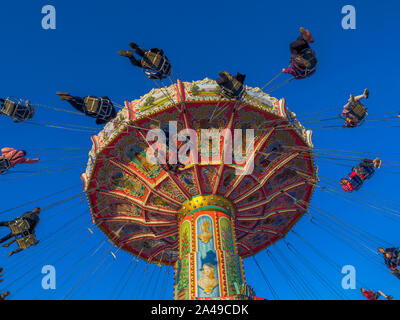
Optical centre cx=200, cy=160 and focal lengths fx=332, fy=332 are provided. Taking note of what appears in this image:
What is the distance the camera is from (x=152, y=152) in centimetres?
1312

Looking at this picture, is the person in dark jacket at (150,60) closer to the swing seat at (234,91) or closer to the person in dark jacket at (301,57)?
the swing seat at (234,91)

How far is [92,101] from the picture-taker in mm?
10594

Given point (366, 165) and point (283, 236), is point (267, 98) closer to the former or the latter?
point (366, 165)

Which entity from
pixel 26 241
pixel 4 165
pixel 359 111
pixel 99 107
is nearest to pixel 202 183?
pixel 99 107

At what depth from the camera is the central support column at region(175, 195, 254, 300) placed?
1112 centimetres

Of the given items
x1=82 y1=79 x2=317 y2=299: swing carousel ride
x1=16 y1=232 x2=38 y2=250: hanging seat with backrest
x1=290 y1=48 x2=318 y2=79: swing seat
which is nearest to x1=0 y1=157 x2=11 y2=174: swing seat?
x1=16 y1=232 x2=38 y2=250: hanging seat with backrest

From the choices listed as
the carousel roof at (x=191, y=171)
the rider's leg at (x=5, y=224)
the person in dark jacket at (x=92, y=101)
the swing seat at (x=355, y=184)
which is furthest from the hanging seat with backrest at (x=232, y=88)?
the rider's leg at (x=5, y=224)

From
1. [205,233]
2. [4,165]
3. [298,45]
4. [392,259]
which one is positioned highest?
[298,45]

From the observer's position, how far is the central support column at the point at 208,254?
36.5 feet

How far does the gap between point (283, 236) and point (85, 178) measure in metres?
9.97

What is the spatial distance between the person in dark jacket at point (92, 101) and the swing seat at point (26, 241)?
4755 mm

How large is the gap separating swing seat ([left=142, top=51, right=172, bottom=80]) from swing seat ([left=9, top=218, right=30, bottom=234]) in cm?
676

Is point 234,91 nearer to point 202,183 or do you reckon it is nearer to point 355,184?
point 202,183

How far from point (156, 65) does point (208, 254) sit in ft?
22.1
